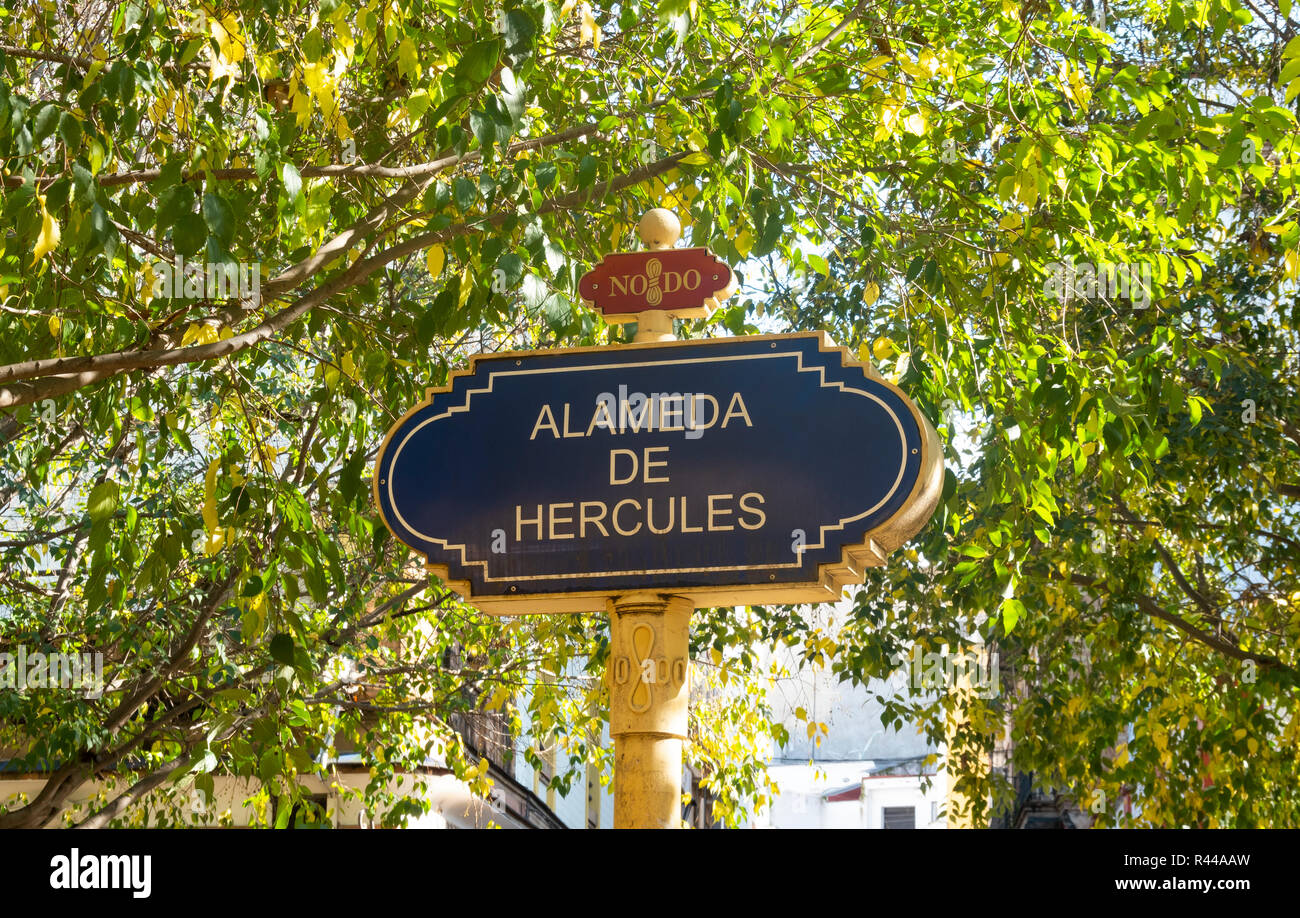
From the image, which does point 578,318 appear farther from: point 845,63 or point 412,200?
point 845,63

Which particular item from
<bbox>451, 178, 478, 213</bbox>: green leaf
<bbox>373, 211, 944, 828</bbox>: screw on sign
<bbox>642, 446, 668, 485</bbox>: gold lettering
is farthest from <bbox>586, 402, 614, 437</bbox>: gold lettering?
<bbox>451, 178, 478, 213</bbox>: green leaf

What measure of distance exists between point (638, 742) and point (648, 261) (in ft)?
3.72

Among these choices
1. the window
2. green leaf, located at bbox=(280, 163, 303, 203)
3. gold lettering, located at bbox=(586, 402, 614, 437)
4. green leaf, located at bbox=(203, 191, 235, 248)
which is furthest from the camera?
the window

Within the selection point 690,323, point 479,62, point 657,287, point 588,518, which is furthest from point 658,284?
point 690,323

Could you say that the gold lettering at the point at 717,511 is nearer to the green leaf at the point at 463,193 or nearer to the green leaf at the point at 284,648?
the green leaf at the point at 284,648

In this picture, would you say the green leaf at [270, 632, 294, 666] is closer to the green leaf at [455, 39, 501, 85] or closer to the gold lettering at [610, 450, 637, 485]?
the gold lettering at [610, 450, 637, 485]

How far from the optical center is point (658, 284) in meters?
3.40

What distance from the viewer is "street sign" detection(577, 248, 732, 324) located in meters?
3.38

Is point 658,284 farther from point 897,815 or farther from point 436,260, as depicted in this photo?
point 897,815

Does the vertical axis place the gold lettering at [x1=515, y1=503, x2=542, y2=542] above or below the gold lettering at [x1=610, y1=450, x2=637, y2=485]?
below

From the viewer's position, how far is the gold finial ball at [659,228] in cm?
350

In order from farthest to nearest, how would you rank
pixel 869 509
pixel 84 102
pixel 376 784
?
pixel 376 784 → pixel 84 102 → pixel 869 509

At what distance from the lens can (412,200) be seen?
5477 millimetres
